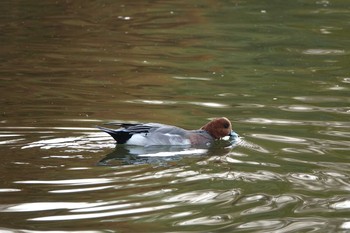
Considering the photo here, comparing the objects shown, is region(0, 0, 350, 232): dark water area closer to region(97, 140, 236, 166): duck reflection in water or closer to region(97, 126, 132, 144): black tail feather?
region(97, 140, 236, 166): duck reflection in water

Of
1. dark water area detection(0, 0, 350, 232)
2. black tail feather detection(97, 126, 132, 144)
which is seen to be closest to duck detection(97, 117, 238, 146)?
black tail feather detection(97, 126, 132, 144)

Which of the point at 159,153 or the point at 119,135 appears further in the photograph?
the point at 119,135

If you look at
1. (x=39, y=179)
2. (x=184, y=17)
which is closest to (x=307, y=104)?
(x=39, y=179)

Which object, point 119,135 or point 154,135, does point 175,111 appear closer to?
point 154,135

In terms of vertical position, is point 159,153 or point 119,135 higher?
point 119,135

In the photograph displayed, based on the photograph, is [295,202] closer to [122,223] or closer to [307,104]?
[122,223]

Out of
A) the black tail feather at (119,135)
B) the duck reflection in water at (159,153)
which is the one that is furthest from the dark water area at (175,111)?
the black tail feather at (119,135)

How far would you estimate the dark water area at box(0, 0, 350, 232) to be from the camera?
24.5 ft

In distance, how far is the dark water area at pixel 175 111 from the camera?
7.46 metres

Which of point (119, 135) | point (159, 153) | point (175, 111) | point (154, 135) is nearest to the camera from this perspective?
point (159, 153)

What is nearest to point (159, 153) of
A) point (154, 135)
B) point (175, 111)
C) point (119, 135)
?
point (154, 135)

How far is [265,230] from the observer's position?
705 centimetres

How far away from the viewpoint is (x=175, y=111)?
431 inches

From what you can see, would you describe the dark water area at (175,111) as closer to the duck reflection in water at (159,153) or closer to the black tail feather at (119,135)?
the duck reflection in water at (159,153)
